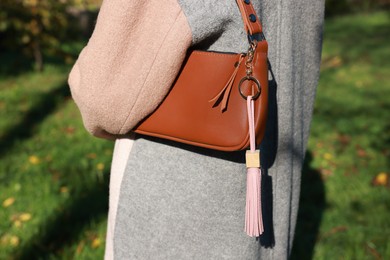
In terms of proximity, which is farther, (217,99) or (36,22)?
(36,22)

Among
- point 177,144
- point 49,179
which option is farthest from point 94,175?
point 177,144

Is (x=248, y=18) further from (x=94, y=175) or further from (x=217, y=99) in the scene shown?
(x=94, y=175)

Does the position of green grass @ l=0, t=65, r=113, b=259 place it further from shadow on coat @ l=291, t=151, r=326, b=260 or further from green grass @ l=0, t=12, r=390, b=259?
shadow on coat @ l=291, t=151, r=326, b=260

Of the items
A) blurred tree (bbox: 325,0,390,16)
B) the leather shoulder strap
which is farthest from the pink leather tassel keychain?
blurred tree (bbox: 325,0,390,16)

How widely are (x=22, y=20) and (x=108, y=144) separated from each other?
2806mm

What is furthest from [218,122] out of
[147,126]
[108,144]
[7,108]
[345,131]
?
[7,108]

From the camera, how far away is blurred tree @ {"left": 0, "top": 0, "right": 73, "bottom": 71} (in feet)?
20.2

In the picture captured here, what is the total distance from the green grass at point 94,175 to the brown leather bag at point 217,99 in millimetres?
1714

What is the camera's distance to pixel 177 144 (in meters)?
1.36

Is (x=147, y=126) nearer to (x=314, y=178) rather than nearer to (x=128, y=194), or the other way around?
(x=128, y=194)

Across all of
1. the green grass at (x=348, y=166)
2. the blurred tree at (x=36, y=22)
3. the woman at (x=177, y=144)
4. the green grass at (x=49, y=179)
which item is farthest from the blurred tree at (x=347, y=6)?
the woman at (x=177, y=144)

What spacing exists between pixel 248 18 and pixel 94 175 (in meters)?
2.73

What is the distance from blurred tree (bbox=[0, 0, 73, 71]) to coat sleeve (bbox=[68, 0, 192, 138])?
16.9 feet

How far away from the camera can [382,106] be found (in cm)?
535
